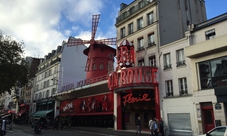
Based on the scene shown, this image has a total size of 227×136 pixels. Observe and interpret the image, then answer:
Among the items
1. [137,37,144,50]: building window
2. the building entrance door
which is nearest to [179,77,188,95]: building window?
the building entrance door

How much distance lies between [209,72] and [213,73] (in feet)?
0.91

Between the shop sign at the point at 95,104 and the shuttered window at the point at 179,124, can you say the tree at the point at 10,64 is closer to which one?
the shop sign at the point at 95,104

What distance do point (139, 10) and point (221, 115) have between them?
11875mm

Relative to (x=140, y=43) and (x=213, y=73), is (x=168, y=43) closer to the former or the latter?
(x=140, y=43)

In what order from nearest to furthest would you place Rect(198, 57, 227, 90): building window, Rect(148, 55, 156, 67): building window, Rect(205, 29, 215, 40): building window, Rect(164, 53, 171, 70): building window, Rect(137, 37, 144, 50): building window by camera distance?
1. Rect(198, 57, 227, 90): building window
2. Rect(205, 29, 215, 40): building window
3. Rect(164, 53, 171, 70): building window
4. Rect(148, 55, 156, 67): building window
5. Rect(137, 37, 144, 50): building window

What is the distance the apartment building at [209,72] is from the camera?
12.6m

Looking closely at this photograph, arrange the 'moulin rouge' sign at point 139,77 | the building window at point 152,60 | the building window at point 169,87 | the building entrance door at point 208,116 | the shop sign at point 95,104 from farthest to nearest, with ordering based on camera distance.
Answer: the shop sign at point 95,104 → the building window at point 152,60 → the 'moulin rouge' sign at point 139,77 → the building window at point 169,87 → the building entrance door at point 208,116

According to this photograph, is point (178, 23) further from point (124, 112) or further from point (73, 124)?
point (73, 124)

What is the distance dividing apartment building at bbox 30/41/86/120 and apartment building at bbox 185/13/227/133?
77.5ft

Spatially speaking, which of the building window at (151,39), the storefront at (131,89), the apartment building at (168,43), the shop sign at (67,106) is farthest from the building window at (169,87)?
the shop sign at (67,106)

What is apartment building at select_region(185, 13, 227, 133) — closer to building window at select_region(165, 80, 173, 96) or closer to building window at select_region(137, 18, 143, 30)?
building window at select_region(165, 80, 173, 96)

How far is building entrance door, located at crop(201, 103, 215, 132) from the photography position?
43.8 feet

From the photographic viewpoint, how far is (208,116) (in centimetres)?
1361

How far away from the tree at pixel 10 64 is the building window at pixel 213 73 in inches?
616
